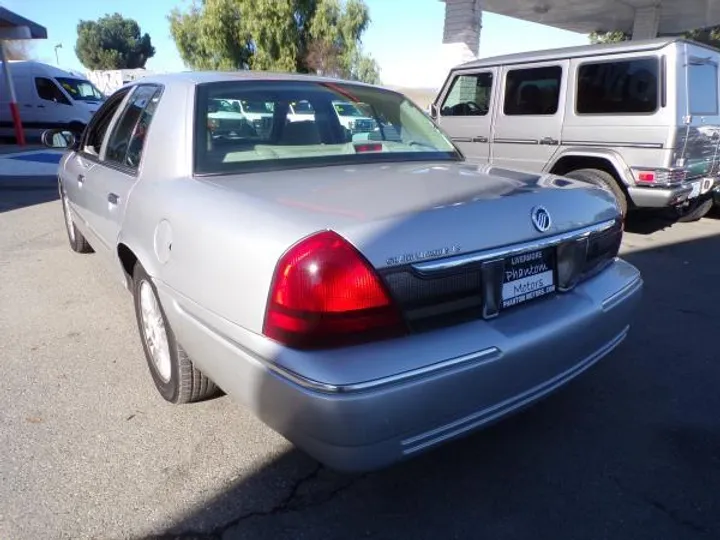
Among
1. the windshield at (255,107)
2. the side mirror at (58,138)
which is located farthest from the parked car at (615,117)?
the side mirror at (58,138)

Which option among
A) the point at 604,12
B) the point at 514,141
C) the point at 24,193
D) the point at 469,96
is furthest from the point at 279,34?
the point at 514,141

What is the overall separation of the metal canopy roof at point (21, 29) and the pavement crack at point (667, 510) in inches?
722

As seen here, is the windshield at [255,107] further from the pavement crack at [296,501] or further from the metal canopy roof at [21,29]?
the metal canopy roof at [21,29]

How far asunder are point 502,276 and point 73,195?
3.67m

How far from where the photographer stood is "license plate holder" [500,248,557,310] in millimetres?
2051

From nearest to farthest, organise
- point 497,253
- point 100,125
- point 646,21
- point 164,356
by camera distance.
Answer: point 497,253, point 164,356, point 100,125, point 646,21

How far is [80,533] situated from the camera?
6.64 feet

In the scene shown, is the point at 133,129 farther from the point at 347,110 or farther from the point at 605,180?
the point at 605,180

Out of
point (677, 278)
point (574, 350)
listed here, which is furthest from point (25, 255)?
point (677, 278)

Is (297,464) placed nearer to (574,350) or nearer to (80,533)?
(80,533)

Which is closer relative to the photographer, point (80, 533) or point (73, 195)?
point (80, 533)

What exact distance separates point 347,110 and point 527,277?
1.62 m

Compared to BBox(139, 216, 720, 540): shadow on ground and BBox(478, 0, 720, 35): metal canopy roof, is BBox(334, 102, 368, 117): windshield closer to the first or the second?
BBox(139, 216, 720, 540): shadow on ground

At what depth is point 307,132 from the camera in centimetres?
299
